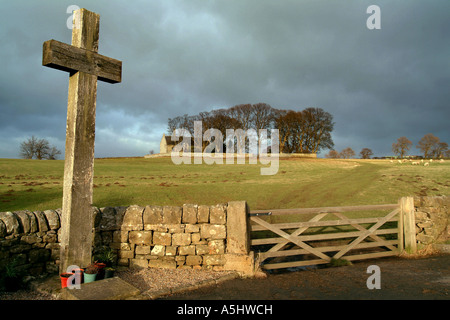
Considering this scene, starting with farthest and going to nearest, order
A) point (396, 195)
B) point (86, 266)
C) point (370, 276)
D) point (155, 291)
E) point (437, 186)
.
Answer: point (437, 186), point (396, 195), point (370, 276), point (86, 266), point (155, 291)

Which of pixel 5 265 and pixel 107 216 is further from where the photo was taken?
pixel 107 216

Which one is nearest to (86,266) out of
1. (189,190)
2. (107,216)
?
(107,216)

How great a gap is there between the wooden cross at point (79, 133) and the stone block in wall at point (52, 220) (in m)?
0.51

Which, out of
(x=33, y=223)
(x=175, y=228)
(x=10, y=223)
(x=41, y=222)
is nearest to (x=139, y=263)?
(x=175, y=228)

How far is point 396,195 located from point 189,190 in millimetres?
12653

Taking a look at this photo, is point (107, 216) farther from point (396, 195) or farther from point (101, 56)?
point (396, 195)

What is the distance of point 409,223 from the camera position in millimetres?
9055

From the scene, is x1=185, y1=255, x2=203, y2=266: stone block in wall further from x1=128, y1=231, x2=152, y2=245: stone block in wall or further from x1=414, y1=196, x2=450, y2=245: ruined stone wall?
x1=414, y1=196, x2=450, y2=245: ruined stone wall

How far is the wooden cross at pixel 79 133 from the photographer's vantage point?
18.3 feet

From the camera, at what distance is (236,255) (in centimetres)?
676

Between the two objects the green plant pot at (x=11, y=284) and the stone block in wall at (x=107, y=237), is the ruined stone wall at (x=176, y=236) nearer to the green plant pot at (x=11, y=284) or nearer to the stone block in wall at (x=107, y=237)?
the stone block in wall at (x=107, y=237)

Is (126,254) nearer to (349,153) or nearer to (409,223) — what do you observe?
(409,223)

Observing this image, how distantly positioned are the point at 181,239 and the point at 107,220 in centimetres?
175

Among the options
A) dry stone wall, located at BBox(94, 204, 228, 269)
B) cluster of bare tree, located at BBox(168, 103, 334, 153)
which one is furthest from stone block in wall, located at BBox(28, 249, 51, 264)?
cluster of bare tree, located at BBox(168, 103, 334, 153)
